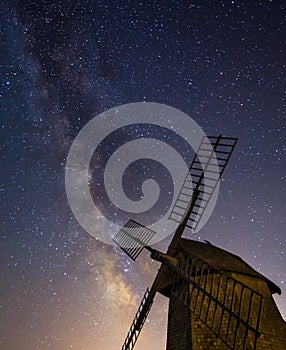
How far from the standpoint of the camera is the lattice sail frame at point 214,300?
11.0 m

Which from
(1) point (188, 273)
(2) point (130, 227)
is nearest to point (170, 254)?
(1) point (188, 273)

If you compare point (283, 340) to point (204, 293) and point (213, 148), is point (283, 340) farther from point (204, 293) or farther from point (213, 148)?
point (213, 148)

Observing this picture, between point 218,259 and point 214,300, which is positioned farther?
point 218,259

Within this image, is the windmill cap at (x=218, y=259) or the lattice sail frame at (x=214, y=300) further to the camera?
the windmill cap at (x=218, y=259)

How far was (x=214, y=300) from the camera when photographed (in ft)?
35.0

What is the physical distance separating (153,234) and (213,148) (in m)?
5.25

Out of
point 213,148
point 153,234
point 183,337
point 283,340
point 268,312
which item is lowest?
point 183,337

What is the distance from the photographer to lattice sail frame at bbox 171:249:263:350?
11.0 metres

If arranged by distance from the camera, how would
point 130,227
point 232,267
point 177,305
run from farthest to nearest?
point 130,227
point 232,267
point 177,305

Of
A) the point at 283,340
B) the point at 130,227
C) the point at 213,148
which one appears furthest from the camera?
the point at 130,227

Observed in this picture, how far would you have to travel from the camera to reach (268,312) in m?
12.6

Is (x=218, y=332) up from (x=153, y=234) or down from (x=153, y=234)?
down

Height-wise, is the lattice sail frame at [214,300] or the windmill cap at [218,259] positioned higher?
the windmill cap at [218,259]

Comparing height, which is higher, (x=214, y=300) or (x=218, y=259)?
(x=218, y=259)
